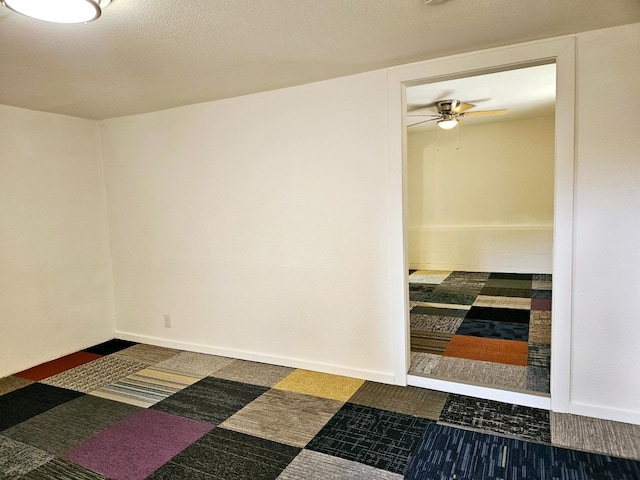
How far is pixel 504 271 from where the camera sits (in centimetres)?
704

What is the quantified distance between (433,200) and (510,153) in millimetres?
1514

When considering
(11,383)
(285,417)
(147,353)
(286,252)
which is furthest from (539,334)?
(11,383)

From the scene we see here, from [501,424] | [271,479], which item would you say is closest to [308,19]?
[271,479]

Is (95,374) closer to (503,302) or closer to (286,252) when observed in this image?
(286,252)

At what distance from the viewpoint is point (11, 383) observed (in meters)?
3.40

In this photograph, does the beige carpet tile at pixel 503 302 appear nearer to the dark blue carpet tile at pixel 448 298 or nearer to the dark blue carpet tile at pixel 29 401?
the dark blue carpet tile at pixel 448 298

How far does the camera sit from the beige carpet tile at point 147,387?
3045 millimetres

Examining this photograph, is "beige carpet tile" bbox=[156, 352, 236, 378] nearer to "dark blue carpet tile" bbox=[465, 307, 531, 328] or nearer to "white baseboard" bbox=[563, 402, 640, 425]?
"white baseboard" bbox=[563, 402, 640, 425]

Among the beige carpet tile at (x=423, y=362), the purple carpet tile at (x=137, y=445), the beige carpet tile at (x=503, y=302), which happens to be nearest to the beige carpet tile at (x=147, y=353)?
the purple carpet tile at (x=137, y=445)

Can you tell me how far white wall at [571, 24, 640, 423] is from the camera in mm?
2312

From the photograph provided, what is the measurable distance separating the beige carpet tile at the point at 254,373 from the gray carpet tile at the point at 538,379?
71.8 inches

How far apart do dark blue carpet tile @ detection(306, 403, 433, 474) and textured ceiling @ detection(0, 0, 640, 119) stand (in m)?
2.31

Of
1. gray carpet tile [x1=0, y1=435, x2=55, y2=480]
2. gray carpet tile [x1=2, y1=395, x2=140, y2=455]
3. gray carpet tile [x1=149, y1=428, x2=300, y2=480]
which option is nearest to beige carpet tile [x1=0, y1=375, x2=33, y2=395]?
gray carpet tile [x1=2, y1=395, x2=140, y2=455]

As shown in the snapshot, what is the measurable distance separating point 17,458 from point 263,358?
5.88ft
